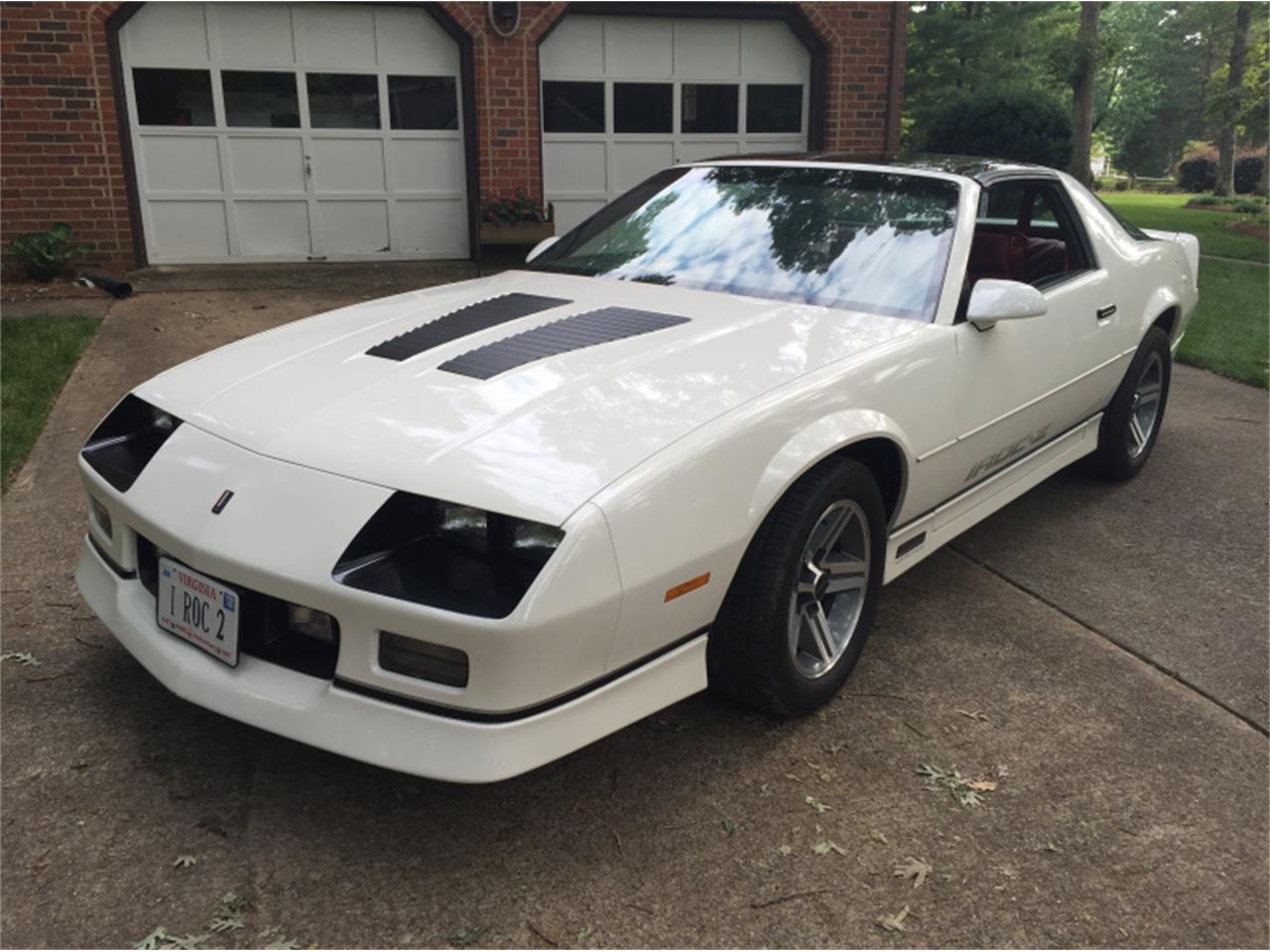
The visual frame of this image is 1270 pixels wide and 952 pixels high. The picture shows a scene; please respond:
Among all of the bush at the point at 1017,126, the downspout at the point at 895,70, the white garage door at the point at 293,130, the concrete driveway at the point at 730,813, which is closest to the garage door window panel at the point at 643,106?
the white garage door at the point at 293,130

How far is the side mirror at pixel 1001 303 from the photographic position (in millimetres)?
3277

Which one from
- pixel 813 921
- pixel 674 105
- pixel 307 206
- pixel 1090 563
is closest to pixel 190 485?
pixel 813 921

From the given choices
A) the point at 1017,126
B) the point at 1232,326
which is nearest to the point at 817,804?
the point at 1232,326

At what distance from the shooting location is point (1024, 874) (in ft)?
7.74

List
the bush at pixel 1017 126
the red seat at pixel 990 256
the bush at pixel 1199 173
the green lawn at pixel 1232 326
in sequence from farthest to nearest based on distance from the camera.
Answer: the bush at pixel 1199 173
the bush at pixel 1017 126
the green lawn at pixel 1232 326
the red seat at pixel 990 256

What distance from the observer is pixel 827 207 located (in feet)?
12.1

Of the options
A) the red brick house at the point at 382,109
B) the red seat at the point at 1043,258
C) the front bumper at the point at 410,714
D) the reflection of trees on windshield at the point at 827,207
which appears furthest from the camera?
the red brick house at the point at 382,109

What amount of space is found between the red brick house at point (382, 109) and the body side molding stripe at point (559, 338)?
754cm

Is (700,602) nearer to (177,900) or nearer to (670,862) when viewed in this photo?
(670,862)

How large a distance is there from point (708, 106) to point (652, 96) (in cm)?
61

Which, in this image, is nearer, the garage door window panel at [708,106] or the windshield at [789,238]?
the windshield at [789,238]

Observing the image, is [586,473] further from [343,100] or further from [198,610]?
[343,100]

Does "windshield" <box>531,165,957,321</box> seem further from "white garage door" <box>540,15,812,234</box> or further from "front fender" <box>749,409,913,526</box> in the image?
"white garage door" <box>540,15,812,234</box>

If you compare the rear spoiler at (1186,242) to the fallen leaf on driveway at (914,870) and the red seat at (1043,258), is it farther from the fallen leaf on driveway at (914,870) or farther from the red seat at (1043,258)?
the fallen leaf on driveway at (914,870)
